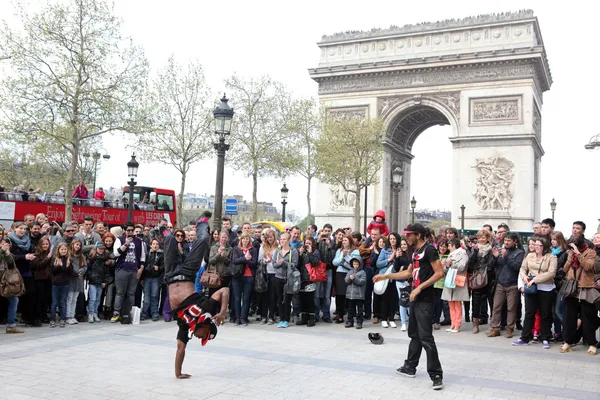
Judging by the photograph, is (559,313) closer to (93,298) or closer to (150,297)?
(150,297)

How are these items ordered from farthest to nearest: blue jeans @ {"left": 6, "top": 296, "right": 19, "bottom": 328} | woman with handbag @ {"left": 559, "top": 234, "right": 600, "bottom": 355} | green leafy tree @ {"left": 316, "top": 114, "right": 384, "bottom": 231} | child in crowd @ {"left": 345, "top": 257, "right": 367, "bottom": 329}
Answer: green leafy tree @ {"left": 316, "top": 114, "right": 384, "bottom": 231} → child in crowd @ {"left": 345, "top": 257, "right": 367, "bottom": 329} → blue jeans @ {"left": 6, "top": 296, "right": 19, "bottom": 328} → woman with handbag @ {"left": 559, "top": 234, "right": 600, "bottom": 355}

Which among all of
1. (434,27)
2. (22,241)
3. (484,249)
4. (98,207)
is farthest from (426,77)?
(22,241)

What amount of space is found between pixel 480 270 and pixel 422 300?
462 cm

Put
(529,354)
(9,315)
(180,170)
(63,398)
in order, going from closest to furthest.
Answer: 1. (63,398)
2. (529,354)
3. (9,315)
4. (180,170)

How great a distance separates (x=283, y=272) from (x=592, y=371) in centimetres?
563

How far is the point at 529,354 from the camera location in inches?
347

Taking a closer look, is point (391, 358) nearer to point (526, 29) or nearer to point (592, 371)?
point (592, 371)

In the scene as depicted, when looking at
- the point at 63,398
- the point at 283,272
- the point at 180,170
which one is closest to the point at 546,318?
the point at 283,272

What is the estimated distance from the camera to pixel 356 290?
36.6ft

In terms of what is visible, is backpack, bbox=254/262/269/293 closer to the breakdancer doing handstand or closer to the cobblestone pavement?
the cobblestone pavement

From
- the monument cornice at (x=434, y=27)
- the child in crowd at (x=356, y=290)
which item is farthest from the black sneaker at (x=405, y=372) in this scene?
the monument cornice at (x=434, y=27)

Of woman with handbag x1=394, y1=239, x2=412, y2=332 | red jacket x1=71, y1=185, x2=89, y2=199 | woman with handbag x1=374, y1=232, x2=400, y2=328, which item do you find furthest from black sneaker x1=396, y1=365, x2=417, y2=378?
red jacket x1=71, y1=185, x2=89, y2=199

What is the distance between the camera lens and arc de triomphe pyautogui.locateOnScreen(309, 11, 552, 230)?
3372 cm

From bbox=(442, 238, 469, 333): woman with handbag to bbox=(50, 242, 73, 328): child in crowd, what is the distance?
7.10m
